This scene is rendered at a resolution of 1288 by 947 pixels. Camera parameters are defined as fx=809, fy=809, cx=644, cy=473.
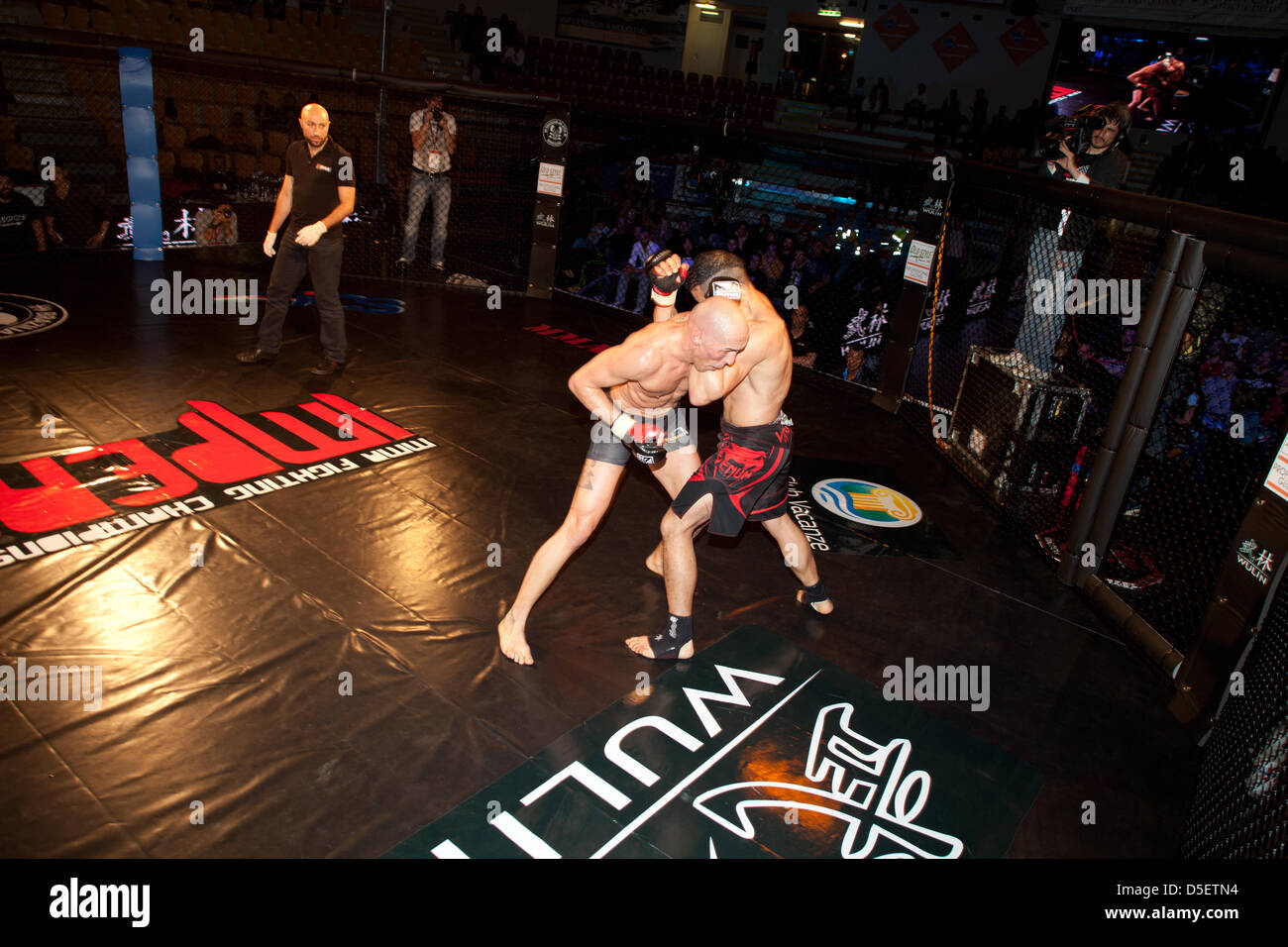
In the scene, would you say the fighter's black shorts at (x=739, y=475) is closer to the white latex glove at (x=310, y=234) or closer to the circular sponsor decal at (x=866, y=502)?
the circular sponsor decal at (x=866, y=502)

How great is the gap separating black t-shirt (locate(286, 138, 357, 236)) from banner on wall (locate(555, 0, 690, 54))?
16.9 metres

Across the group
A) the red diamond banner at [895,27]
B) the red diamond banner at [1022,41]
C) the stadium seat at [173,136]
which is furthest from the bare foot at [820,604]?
the red diamond banner at [895,27]

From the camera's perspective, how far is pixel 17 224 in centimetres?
709

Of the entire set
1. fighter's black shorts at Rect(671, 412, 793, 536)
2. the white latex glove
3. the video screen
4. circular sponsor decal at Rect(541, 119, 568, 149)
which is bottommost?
fighter's black shorts at Rect(671, 412, 793, 536)

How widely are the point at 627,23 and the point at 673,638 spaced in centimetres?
2112

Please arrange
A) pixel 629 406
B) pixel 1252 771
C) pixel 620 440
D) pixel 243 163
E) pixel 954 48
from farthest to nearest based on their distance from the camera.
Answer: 1. pixel 954 48
2. pixel 243 163
3. pixel 629 406
4. pixel 620 440
5. pixel 1252 771

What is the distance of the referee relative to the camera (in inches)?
206

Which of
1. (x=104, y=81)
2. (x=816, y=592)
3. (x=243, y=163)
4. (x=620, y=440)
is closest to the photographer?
(x=620, y=440)

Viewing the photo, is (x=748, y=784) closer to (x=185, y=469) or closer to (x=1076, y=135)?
(x=185, y=469)

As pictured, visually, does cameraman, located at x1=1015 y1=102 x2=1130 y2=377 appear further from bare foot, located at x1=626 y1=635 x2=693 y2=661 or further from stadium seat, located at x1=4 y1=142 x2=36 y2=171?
stadium seat, located at x1=4 y1=142 x2=36 y2=171

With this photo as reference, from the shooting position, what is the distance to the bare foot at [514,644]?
10.5 feet

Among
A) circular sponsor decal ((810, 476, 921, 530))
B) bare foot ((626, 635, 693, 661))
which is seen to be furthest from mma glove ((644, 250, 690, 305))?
circular sponsor decal ((810, 476, 921, 530))

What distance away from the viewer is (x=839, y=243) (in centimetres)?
1021

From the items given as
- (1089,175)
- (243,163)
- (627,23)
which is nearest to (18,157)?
(243,163)
